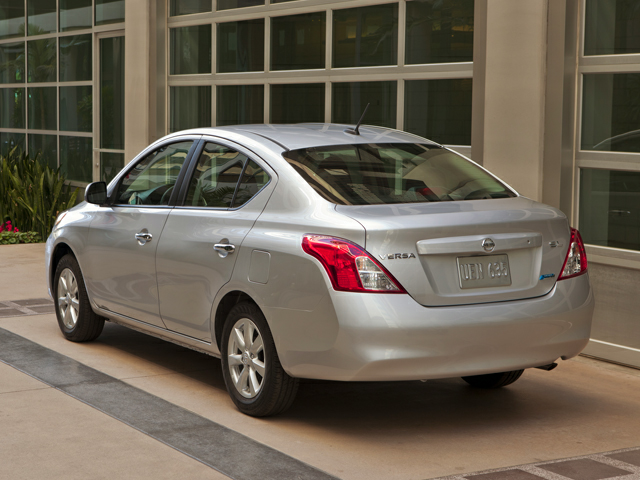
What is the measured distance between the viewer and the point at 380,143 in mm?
5840

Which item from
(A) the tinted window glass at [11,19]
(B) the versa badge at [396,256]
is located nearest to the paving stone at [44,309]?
(B) the versa badge at [396,256]

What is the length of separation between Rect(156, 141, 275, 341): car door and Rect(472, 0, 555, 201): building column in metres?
2.83

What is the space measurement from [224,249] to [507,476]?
2.02 meters

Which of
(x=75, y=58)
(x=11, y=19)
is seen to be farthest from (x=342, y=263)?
(x=11, y=19)

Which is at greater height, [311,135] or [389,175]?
[311,135]

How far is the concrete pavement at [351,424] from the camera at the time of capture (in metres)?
4.57

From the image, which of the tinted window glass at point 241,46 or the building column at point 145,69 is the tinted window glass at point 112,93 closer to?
the building column at point 145,69

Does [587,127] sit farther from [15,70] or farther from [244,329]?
[15,70]

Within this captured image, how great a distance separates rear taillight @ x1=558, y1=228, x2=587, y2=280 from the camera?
5105mm

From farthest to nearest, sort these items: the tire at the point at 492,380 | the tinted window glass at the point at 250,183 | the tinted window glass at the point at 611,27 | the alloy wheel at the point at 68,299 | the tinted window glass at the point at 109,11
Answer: the tinted window glass at the point at 109,11 → the alloy wheel at the point at 68,299 → the tinted window glass at the point at 611,27 → the tire at the point at 492,380 → the tinted window glass at the point at 250,183

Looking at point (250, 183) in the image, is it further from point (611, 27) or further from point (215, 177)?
point (611, 27)

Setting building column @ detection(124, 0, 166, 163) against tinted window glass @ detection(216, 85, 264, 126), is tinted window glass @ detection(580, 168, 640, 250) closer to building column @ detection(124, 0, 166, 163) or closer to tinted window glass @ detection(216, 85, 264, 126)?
tinted window glass @ detection(216, 85, 264, 126)

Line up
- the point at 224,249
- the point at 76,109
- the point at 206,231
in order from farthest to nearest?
the point at 76,109, the point at 206,231, the point at 224,249

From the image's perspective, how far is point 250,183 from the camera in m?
5.56
